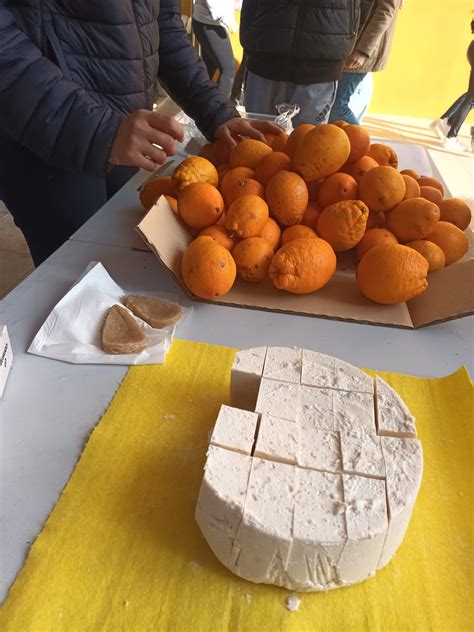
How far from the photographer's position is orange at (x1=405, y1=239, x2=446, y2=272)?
41.1 inches

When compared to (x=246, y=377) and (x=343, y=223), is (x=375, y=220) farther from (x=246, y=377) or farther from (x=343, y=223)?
(x=246, y=377)

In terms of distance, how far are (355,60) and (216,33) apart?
143 cm

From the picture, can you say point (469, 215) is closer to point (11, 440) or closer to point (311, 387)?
point (311, 387)

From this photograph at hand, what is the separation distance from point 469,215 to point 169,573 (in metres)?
1.01

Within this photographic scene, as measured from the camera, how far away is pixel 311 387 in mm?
714

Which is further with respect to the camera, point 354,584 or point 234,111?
point 234,111

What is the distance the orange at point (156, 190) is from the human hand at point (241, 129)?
11.3 inches

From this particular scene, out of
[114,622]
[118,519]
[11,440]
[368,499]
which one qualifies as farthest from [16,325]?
[368,499]

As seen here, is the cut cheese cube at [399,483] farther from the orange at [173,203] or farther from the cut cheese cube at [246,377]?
the orange at [173,203]

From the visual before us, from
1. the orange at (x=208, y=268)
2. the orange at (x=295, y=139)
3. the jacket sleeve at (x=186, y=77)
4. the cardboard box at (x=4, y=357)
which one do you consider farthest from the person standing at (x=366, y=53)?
the cardboard box at (x=4, y=357)

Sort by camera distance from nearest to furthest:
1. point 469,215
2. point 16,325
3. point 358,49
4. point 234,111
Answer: point 16,325
point 469,215
point 234,111
point 358,49

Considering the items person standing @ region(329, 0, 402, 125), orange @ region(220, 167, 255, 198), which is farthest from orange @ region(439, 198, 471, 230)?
person standing @ region(329, 0, 402, 125)

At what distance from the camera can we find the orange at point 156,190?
119 cm

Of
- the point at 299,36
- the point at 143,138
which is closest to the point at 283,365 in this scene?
the point at 143,138
